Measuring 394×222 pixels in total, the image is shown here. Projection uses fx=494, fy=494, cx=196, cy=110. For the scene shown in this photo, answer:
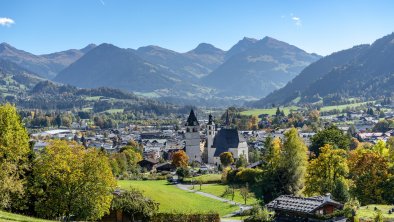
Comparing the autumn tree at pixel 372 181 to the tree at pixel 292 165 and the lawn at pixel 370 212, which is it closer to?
the tree at pixel 292 165

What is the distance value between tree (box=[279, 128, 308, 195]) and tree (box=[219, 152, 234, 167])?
5346cm

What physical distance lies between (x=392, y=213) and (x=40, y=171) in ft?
98.7

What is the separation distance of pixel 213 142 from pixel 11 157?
87.5 m

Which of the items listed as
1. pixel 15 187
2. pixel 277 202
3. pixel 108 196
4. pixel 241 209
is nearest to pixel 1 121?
pixel 15 187

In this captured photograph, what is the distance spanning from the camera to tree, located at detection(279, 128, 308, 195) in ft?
190

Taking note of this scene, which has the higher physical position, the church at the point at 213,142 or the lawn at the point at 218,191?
the church at the point at 213,142

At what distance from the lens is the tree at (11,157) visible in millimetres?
36062

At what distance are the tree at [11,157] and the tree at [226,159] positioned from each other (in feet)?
238

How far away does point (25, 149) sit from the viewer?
40.6m

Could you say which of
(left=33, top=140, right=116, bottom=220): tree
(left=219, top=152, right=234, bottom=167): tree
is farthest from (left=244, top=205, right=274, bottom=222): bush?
(left=219, top=152, right=234, bottom=167): tree

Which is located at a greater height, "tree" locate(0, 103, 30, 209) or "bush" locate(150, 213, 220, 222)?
"tree" locate(0, 103, 30, 209)

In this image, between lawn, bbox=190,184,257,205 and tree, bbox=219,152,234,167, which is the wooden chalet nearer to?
lawn, bbox=190,184,257,205

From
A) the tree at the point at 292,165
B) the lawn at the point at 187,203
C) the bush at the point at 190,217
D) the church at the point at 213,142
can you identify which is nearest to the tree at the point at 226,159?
the church at the point at 213,142

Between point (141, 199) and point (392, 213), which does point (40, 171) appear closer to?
point (141, 199)
